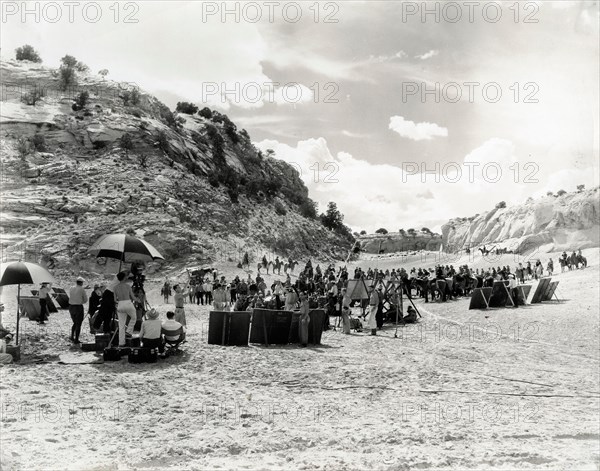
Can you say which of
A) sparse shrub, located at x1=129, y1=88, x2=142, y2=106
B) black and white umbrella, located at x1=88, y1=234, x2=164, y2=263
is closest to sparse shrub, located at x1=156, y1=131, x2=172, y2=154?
sparse shrub, located at x1=129, y1=88, x2=142, y2=106

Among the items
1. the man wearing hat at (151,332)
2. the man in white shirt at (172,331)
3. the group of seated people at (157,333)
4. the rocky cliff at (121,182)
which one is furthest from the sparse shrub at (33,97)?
the man wearing hat at (151,332)

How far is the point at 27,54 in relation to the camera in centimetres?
7594

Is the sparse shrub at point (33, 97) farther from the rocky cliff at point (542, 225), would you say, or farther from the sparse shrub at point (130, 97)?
the rocky cliff at point (542, 225)

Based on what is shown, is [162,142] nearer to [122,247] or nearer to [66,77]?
[66,77]

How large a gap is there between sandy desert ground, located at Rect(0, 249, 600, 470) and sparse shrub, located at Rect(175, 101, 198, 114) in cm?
7852

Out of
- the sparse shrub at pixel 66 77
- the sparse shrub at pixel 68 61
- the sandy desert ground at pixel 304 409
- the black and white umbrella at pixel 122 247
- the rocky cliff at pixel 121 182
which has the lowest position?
the sandy desert ground at pixel 304 409

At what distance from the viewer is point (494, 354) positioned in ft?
43.7

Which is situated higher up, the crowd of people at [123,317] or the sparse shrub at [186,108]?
the sparse shrub at [186,108]

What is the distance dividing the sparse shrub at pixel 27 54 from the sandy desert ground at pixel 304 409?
7482 cm

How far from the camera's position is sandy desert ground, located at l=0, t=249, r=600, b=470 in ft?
20.0

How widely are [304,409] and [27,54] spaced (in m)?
83.3

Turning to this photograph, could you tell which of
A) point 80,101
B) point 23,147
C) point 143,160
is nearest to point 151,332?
point 23,147

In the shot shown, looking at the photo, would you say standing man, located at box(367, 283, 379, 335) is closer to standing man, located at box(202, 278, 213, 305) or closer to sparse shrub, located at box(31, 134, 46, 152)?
standing man, located at box(202, 278, 213, 305)

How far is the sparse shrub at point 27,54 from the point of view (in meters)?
75.6
